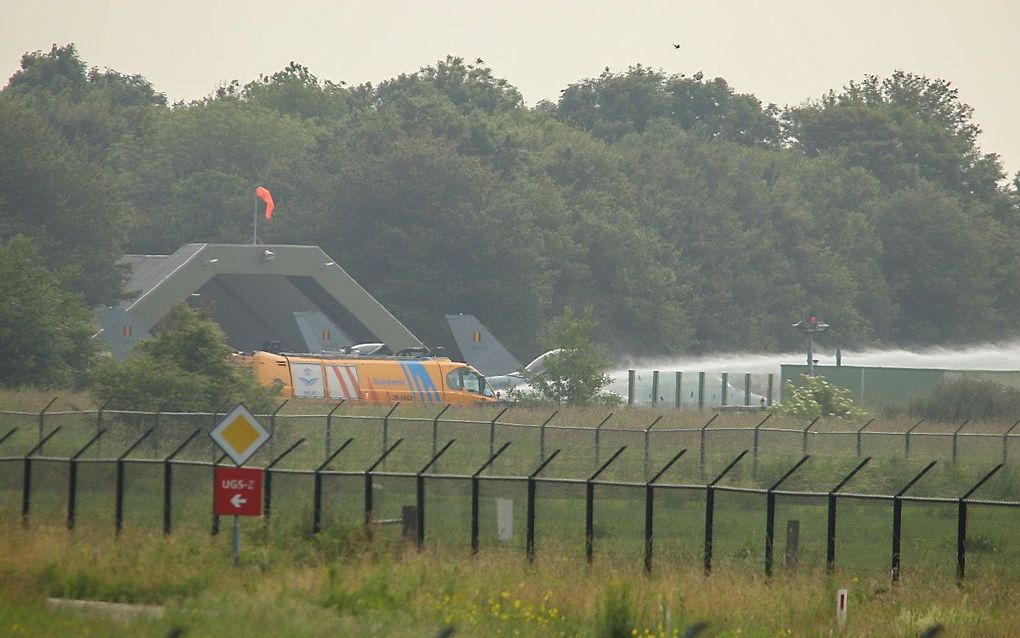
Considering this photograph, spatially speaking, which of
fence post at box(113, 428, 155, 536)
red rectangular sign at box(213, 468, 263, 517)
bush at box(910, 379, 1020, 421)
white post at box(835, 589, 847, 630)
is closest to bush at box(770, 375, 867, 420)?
bush at box(910, 379, 1020, 421)

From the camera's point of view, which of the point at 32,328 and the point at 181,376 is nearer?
the point at 181,376

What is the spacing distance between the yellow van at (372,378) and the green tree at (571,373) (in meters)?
2.48

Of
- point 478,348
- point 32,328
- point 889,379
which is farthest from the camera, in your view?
point 478,348

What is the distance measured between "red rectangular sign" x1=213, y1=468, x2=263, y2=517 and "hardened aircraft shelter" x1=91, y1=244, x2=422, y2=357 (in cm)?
4321

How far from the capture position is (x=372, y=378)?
62.1 meters

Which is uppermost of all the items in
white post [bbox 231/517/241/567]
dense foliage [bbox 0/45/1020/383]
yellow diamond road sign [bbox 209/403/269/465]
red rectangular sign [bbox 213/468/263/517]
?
dense foliage [bbox 0/45/1020/383]

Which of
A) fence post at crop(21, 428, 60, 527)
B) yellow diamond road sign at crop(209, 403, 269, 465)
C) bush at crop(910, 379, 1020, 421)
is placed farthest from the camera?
bush at crop(910, 379, 1020, 421)

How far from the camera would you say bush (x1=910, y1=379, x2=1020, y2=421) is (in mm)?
62281

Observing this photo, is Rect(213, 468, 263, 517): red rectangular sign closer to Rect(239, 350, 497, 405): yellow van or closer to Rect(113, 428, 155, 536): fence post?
Rect(113, 428, 155, 536): fence post

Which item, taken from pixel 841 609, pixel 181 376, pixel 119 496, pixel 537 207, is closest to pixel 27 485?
pixel 119 496

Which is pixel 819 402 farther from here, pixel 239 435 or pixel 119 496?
pixel 239 435

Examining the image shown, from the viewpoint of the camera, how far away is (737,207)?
133000 mm

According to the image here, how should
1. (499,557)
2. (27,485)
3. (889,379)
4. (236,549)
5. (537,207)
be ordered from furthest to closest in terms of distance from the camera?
(537,207) → (889,379) → (27,485) → (499,557) → (236,549)

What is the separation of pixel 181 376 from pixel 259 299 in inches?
1400
